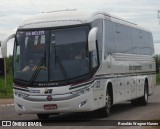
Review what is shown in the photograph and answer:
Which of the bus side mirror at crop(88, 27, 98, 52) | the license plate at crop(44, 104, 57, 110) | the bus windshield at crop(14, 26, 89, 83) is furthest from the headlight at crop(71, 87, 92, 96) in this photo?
the bus side mirror at crop(88, 27, 98, 52)

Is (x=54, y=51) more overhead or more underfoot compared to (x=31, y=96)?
more overhead

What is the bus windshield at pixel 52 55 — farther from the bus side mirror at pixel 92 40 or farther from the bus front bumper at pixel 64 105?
the bus front bumper at pixel 64 105

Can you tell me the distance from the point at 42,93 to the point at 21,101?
0.76m

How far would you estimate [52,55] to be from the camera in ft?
54.1

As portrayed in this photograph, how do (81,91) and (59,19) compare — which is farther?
(59,19)

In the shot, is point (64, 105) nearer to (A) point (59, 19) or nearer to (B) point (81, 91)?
(B) point (81, 91)

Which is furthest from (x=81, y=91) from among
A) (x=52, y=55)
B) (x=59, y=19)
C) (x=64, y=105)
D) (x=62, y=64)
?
(x=59, y=19)

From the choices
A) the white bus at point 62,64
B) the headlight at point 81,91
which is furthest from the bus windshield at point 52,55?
the headlight at point 81,91

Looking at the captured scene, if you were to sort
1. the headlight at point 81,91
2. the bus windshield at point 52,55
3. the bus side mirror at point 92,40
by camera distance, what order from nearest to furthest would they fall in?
the bus side mirror at point 92,40 → the headlight at point 81,91 → the bus windshield at point 52,55

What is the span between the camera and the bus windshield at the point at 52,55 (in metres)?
16.3

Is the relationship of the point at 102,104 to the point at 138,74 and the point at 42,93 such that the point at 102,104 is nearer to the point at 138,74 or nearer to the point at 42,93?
the point at 42,93

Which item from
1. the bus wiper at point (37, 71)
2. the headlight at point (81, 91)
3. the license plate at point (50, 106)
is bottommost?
the license plate at point (50, 106)

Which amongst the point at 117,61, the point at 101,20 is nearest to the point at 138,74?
the point at 117,61

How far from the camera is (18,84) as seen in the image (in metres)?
16.6
